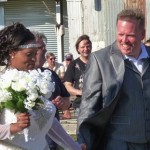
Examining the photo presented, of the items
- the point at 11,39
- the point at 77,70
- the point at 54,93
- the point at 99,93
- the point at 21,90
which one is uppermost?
the point at 11,39

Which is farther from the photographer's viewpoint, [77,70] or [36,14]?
[36,14]

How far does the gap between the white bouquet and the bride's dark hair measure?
31 cm

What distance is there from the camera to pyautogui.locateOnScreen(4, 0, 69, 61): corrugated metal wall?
22750mm

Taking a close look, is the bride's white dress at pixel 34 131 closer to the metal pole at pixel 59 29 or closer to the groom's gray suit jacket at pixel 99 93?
the groom's gray suit jacket at pixel 99 93

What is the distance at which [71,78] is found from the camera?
9.81m

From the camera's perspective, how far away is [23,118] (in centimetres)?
452

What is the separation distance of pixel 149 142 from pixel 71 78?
14.6 feet

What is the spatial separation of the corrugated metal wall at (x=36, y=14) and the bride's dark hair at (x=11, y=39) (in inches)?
696

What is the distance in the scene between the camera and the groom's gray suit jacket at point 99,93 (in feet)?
17.6

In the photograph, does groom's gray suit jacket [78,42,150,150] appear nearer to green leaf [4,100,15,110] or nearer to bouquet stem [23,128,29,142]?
bouquet stem [23,128,29,142]

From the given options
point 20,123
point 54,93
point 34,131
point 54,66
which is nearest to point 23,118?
point 20,123

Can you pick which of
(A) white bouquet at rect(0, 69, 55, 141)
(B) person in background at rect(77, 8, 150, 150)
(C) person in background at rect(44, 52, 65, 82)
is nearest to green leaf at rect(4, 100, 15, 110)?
(A) white bouquet at rect(0, 69, 55, 141)

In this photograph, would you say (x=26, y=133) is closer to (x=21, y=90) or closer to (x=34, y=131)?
(x=34, y=131)

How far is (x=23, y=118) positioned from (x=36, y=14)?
1853cm
